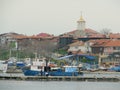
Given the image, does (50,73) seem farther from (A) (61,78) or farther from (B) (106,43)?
(B) (106,43)

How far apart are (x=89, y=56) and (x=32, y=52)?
714 centimetres

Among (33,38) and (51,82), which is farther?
(33,38)

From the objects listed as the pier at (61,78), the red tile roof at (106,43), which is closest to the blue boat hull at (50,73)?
the pier at (61,78)

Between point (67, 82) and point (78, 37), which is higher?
point (78, 37)

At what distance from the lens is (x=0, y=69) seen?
57.5 meters

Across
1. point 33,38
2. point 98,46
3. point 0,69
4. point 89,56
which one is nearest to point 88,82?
point 0,69
